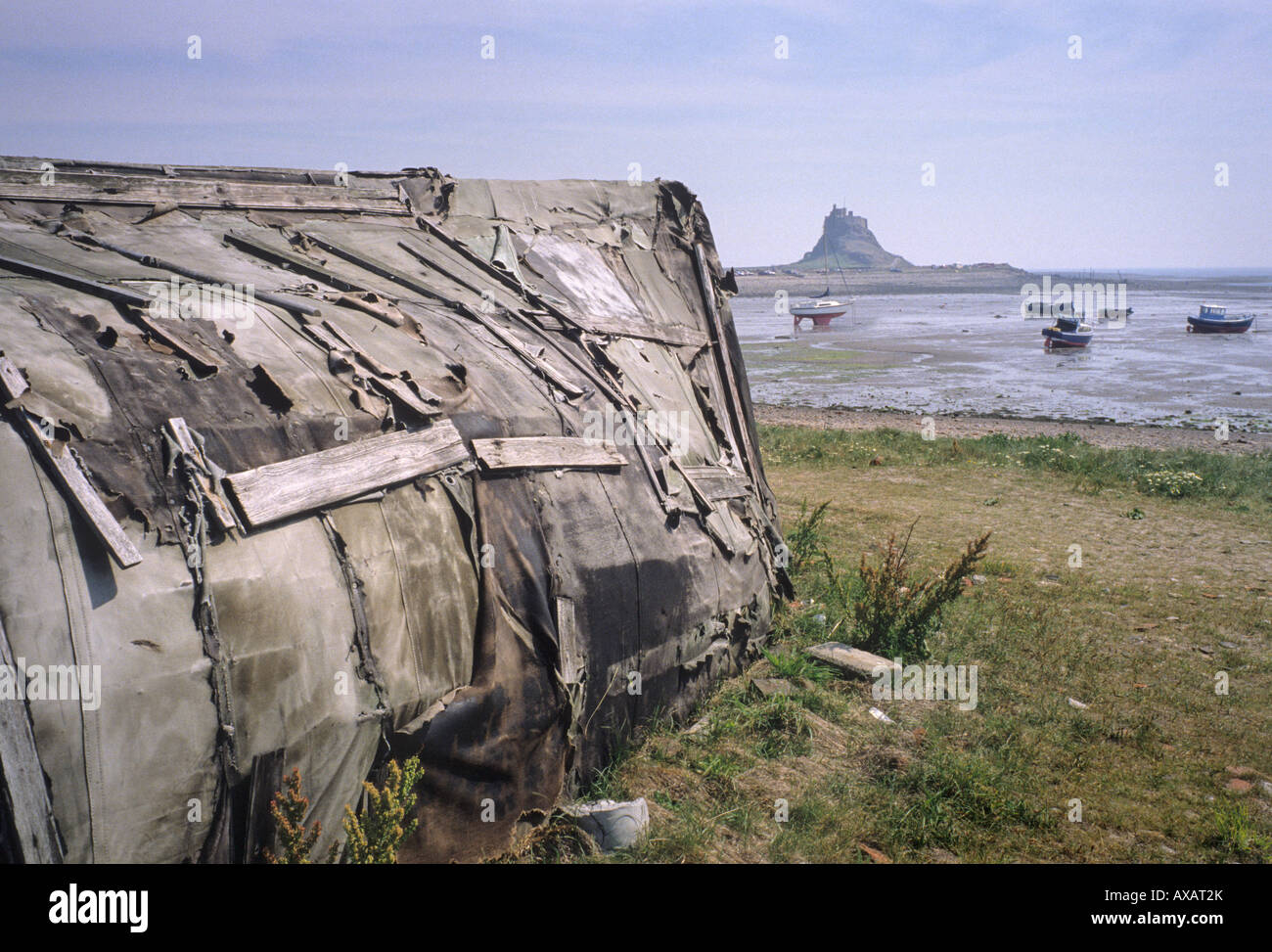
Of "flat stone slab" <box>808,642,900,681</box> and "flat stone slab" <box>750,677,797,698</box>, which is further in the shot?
"flat stone slab" <box>808,642,900,681</box>

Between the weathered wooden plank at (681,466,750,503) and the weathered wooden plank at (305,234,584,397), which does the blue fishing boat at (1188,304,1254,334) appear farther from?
the weathered wooden plank at (305,234,584,397)

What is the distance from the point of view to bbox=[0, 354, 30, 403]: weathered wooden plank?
4125 mm

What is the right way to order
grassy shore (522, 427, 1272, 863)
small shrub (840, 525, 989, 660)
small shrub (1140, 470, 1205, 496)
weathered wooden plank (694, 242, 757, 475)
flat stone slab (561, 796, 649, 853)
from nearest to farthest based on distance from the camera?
1. flat stone slab (561, 796, 649, 853)
2. grassy shore (522, 427, 1272, 863)
3. small shrub (840, 525, 989, 660)
4. weathered wooden plank (694, 242, 757, 475)
5. small shrub (1140, 470, 1205, 496)

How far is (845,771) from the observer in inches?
263

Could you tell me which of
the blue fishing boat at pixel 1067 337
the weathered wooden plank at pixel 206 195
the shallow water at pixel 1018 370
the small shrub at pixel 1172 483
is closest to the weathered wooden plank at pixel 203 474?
the weathered wooden plank at pixel 206 195

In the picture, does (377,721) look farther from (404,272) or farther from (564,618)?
(404,272)

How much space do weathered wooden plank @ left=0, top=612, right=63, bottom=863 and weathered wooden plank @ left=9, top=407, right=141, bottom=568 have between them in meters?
0.58

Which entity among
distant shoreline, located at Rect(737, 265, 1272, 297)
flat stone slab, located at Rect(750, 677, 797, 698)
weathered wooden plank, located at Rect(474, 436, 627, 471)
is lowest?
flat stone slab, located at Rect(750, 677, 797, 698)

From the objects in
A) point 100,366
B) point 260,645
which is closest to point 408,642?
point 260,645

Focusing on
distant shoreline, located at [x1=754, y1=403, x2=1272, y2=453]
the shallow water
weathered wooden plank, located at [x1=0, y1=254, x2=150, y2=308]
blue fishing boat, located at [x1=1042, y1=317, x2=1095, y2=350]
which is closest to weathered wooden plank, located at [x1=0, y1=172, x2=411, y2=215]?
weathered wooden plank, located at [x1=0, y1=254, x2=150, y2=308]

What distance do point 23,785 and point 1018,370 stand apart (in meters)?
42.2

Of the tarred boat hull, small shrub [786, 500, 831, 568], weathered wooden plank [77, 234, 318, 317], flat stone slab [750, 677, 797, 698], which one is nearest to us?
weathered wooden plank [77, 234, 318, 317]

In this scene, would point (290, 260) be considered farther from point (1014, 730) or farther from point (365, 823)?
point (1014, 730)

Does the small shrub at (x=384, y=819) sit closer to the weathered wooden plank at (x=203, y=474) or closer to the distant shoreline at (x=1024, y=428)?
the weathered wooden plank at (x=203, y=474)
